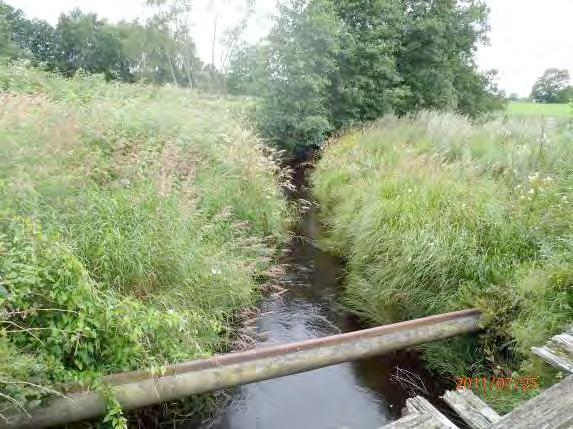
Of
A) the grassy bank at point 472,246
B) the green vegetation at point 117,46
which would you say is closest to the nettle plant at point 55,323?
the grassy bank at point 472,246

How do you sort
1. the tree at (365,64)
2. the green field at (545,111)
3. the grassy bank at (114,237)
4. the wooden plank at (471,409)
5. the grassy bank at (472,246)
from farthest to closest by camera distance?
the tree at (365,64)
the green field at (545,111)
the grassy bank at (472,246)
the wooden plank at (471,409)
the grassy bank at (114,237)

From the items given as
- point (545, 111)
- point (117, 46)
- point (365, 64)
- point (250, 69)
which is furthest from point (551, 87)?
point (117, 46)

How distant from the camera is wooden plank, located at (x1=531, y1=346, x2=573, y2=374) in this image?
9.08 feet

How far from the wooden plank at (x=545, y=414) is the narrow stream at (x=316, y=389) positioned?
148cm

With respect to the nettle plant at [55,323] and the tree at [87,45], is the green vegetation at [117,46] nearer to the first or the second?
the tree at [87,45]

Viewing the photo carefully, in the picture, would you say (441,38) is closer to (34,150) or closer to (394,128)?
(394,128)

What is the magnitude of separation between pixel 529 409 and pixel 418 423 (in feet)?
2.01

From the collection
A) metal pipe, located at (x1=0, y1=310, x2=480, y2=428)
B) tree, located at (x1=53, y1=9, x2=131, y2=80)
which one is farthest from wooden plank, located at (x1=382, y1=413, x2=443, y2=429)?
tree, located at (x1=53, y1=9, x2=131, y2=80)

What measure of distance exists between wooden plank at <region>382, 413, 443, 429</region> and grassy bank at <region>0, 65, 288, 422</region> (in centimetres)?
135

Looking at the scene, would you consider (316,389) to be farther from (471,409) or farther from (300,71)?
(300,71)

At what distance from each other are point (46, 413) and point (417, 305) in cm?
340

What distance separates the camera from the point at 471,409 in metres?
3.03

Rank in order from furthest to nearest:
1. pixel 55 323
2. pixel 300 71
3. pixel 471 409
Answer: pixel 300 71 < pixel 471 409 < pixel 55 323

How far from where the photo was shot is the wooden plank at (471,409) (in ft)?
9.59
